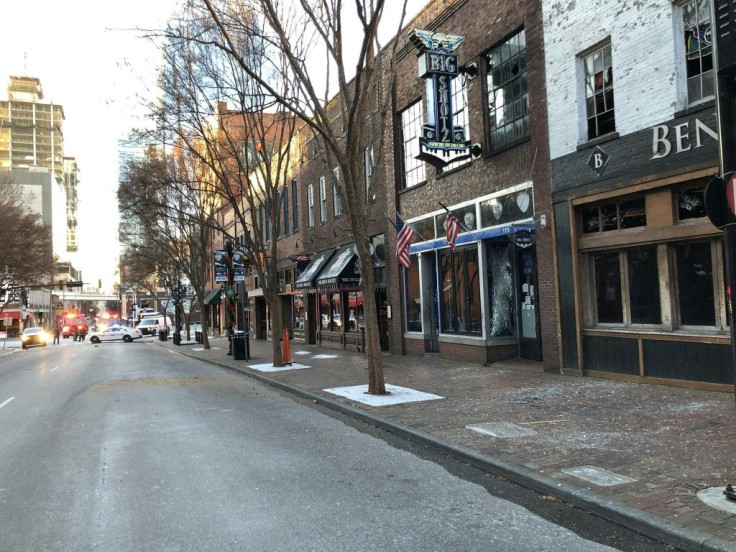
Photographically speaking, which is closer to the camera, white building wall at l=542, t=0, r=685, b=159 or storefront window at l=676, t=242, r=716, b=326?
storefront window at l=676, t=242, r=716, b=326

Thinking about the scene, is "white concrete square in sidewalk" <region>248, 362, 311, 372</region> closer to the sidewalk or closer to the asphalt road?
the sidewalk

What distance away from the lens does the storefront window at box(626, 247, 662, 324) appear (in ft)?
32.7

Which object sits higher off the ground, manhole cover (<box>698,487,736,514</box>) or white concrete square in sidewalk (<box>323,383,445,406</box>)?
manhole cover (<box>698,487,736,514</box>)

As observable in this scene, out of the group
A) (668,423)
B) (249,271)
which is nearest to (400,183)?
(668,423)

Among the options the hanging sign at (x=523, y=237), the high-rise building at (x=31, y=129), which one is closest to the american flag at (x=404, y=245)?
the hanging sign at (x=523, y=237)

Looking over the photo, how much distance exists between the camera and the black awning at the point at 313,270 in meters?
23.0

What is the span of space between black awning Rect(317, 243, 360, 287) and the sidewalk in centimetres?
797

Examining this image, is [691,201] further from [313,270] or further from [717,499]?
[313,270]

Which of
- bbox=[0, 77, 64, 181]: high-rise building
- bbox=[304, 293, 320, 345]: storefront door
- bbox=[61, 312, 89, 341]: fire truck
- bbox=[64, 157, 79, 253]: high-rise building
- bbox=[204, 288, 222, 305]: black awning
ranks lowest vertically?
bbox=[61, 312, 89, 341]: fire truck

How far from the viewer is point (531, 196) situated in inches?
489

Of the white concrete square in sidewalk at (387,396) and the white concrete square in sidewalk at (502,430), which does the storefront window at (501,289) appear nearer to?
the white concrete square in sidewalk at (387,396)

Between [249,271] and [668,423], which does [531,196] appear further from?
[249,271]

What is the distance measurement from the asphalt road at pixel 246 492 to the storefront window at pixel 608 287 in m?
5.44

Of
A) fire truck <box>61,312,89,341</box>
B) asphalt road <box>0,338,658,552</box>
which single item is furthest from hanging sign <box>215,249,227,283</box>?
fire truck <box>61,312,89,341</box>
